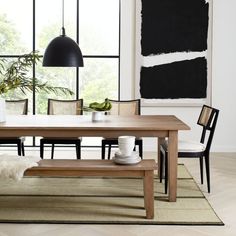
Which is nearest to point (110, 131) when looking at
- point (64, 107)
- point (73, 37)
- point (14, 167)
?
point (14, 167)

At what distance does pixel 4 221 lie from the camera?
3.82 metres

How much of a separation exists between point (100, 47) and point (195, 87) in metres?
1.61

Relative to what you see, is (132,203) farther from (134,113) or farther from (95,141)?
(95,141)

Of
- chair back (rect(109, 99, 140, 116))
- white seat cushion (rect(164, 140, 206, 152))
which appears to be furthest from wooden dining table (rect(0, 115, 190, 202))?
chair back (rect(109, 99, 140, 116))

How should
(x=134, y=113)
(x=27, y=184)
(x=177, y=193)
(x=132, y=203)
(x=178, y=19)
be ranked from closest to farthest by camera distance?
(x=132, y=203)
(x=177, y=193)
(x=27, y=184)
(x=134, y=113)
(x=178, y=19)

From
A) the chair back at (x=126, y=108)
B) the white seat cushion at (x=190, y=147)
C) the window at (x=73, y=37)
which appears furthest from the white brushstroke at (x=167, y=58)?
the white seat cushion at (x=190, y=147)

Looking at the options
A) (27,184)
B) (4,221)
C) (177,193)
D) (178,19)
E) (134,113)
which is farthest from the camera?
(178,19)

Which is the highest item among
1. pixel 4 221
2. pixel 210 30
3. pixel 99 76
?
pixel 210 30

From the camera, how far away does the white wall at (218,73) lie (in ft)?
24.2

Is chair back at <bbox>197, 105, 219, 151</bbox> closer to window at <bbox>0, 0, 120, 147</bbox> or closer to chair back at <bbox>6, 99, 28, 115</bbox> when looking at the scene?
chair back at <bbox>6, 99, 28, 115</bbox>

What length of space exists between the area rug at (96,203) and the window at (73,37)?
255 cm

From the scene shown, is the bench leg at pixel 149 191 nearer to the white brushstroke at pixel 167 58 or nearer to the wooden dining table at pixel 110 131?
the wooden dining table at pixel 110 131

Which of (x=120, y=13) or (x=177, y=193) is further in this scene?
(x=120, y=13)

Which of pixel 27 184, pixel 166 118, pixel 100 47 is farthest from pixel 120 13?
pixel 27 184
